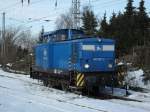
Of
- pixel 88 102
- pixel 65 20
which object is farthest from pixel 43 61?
pixel 65 20

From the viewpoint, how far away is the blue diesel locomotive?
22578 millimetres

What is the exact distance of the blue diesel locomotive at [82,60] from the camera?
889 inches

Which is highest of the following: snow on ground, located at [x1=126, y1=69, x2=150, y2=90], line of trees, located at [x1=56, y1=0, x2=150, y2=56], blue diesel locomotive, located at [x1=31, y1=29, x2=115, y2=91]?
line of trees, located at [x1=56, y1=0, x2=150, y2=56]

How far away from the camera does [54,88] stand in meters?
26.6

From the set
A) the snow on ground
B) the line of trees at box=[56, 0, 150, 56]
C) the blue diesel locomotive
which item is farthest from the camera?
the line of trees at box=[56, 0, 150, 56]

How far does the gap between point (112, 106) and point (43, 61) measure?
1214cm

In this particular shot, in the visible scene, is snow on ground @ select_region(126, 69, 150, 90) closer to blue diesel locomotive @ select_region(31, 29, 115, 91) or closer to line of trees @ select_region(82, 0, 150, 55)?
blue diesel locomotive @ select_region(31, 29, 115, 91)

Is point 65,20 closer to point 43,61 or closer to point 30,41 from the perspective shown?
point 30,41

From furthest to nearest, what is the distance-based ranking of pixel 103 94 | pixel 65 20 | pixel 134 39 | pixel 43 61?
pixel 65 20
pixel 134 39
pixel 43 61
pixel 103 94

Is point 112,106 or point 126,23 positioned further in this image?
point 126,23

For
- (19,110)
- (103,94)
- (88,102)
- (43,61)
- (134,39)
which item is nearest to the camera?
(19,110)

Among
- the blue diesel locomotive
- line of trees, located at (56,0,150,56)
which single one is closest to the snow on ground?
the blue diesel locomotive

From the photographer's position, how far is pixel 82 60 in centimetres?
2273

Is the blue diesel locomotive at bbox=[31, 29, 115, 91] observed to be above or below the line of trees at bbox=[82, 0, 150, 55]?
below
